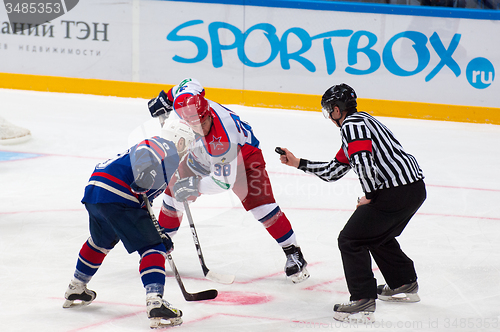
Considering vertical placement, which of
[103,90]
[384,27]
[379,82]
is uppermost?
[384,27]

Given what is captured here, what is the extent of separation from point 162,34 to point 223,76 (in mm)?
931

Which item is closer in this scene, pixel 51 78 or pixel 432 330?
pixel 432 330

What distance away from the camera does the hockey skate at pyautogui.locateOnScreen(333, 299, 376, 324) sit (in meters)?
2.58

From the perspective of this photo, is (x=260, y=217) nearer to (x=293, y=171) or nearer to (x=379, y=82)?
(x=293, y=171)

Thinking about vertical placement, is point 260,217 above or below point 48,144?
above

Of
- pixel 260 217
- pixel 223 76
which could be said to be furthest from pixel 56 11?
pixel 260 217

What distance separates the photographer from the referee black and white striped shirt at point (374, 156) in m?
2.43

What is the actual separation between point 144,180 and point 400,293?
1.31 metres

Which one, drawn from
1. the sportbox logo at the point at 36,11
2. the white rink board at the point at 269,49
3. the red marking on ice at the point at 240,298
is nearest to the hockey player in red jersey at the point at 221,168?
the red marking on ice at the point at 240,298

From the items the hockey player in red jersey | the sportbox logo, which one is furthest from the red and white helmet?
the sportbox logo

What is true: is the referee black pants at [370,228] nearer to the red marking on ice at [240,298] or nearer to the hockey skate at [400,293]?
the hockey skate at [400,293]

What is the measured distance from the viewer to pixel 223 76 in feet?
24.6

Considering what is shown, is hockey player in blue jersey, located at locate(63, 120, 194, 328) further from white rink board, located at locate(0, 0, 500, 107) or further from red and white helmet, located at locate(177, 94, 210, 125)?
white rink board, located at locate(0, 0, 500, 107)

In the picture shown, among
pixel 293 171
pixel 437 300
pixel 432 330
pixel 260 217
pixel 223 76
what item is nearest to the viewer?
pixel 432 330
